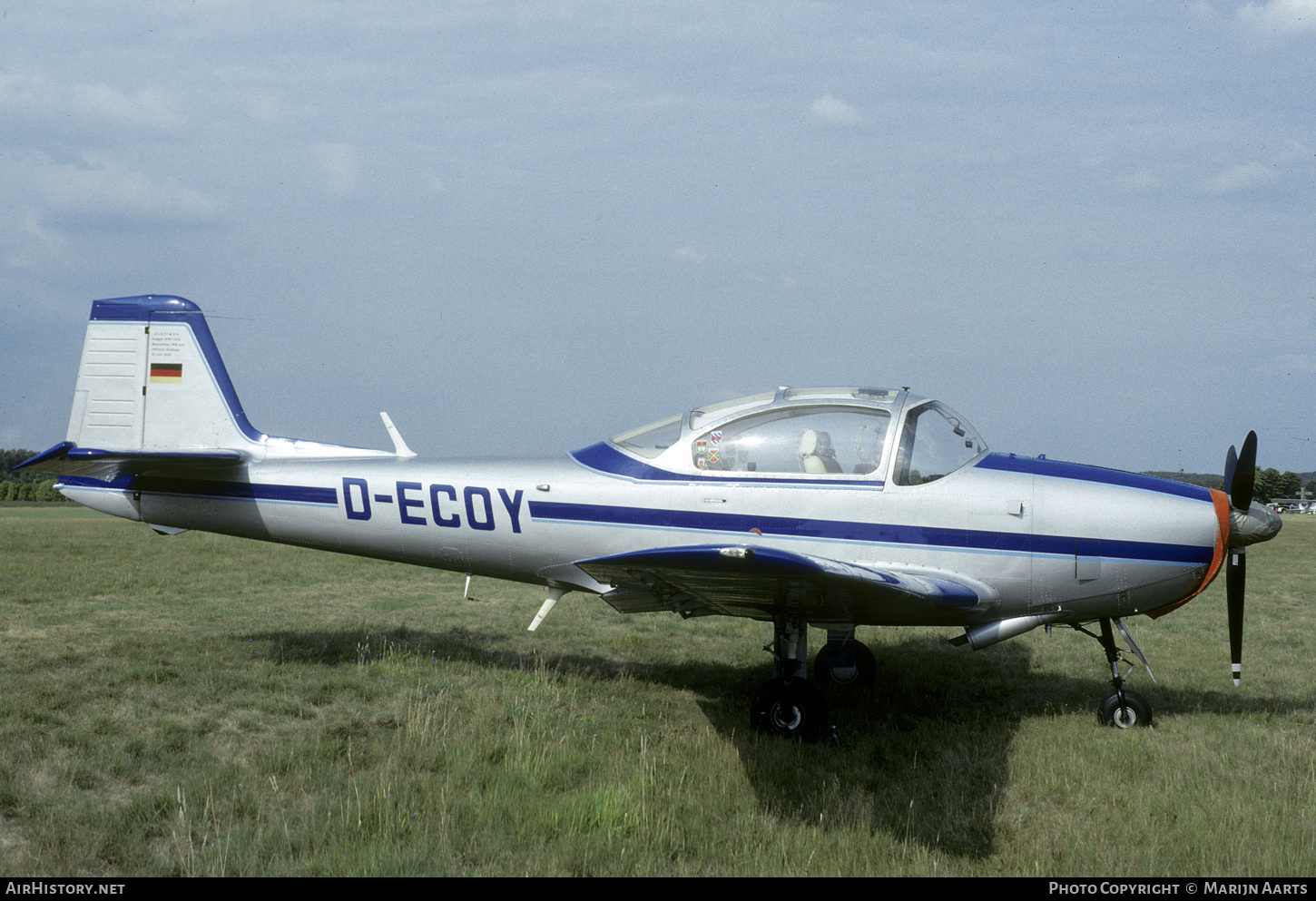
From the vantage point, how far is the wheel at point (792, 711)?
5832 mm

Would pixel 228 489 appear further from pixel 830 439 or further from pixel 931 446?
pixel 931 446

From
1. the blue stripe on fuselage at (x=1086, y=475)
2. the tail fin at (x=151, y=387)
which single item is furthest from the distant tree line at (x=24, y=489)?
the blue stripe on fuselage at (x=1086, y=475)

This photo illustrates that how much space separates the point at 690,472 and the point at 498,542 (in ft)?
5.41

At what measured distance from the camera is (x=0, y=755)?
4.95 meters

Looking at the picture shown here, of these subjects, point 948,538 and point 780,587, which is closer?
point 780,587

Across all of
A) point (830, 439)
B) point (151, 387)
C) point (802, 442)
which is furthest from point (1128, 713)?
point (151, 387)

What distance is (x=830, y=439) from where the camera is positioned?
6.15 meters

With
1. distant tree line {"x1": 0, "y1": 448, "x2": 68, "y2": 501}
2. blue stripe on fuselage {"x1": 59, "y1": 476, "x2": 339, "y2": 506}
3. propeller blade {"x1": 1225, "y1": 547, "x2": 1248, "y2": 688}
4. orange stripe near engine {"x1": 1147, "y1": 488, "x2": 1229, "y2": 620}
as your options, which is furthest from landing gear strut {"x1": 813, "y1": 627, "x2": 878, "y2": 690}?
distant tree line {"x1": 0, "y1": 448, "x2": 68, "y2": 501}

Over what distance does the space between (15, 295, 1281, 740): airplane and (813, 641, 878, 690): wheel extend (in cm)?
113

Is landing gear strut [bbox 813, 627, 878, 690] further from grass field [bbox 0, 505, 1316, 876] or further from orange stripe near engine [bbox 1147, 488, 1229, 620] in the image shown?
orange stripe near engine [bbox 1147, 488, 1229, 620]

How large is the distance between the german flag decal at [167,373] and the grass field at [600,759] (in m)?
2.43

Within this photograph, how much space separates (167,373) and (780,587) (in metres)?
5.90
